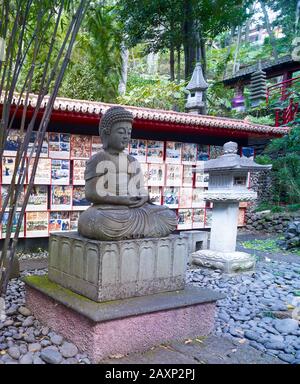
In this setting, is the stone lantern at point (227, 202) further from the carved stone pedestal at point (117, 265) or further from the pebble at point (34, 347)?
the pebble at point (34, 347)

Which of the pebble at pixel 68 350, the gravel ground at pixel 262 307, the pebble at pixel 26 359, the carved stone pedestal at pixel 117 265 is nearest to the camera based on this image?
the pebble at pixel 26 359

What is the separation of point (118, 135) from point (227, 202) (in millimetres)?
3243

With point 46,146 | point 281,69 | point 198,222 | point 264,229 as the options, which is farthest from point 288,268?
point 281,69

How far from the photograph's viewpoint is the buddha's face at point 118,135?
3.21m

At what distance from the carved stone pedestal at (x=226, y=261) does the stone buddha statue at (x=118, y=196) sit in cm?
261

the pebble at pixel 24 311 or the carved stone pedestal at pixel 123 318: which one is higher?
the carved stone pedestal at pixel 123 318

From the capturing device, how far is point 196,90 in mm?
11344

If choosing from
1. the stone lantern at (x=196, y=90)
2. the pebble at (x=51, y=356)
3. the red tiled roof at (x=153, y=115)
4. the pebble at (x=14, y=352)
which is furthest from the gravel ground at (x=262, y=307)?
the stone lantern at (x=196, y=90)

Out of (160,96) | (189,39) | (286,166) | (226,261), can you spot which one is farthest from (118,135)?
(189,39)

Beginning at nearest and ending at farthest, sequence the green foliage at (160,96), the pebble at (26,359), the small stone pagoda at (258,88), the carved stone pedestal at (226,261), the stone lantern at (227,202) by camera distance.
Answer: the pebble at (26,359) → the carved stone pedestal at (226,261) → the stone lantern at (227,202) → the green foliage at (160,96) → the small stone pagoda at (258,88)

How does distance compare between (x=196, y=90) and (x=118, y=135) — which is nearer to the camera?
(x=118, y=135)

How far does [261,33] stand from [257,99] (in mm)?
25296

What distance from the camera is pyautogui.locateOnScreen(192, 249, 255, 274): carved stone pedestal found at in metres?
5.57

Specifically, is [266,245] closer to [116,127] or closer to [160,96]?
[116,127]
